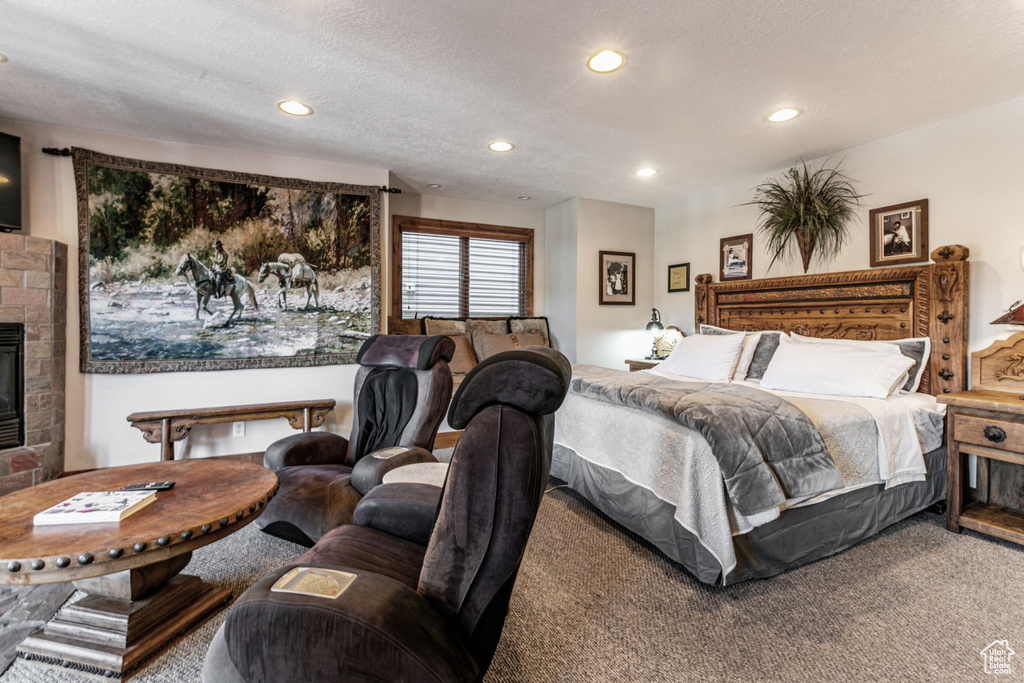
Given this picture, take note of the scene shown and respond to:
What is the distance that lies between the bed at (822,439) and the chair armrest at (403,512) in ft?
3.59

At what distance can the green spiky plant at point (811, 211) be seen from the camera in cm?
361

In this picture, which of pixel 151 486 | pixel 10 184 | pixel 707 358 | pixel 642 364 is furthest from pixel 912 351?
pixel 10 184

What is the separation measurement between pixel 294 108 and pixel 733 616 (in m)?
3.56

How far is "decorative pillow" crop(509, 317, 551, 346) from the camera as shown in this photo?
5328 millimetres

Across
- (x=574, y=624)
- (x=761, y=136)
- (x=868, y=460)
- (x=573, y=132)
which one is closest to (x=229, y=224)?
(x=573, y=132)

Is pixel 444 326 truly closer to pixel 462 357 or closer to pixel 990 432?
pixel 462 357

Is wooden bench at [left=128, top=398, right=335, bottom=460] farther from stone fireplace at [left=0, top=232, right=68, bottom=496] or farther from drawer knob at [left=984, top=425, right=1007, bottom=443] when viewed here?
drawer knob at [left=984, top=425, right=1007, bottom=443]

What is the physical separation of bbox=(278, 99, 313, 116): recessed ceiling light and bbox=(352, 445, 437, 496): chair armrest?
220cm

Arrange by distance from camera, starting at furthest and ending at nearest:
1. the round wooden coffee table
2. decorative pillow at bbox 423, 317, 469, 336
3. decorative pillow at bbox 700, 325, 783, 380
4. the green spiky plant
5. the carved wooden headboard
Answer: decorative pillow at bbox 423, 317, 469, 336 < the green spiky plant < decorative pillow at bbox 700, 325, 783, 380 < the carved wooden headboard < the round wooden coffee table

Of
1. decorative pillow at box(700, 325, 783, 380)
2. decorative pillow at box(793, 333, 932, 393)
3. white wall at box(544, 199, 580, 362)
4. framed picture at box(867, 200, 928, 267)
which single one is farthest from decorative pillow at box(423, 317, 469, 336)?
framed picture at box(867, 200, 928, 267)

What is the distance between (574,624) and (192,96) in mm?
3475

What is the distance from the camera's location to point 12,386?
297cm

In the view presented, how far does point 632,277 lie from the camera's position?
208 inches

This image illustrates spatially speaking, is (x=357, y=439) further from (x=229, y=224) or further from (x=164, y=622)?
(x=229, y=224)
